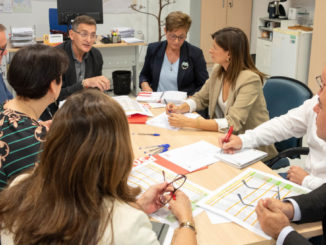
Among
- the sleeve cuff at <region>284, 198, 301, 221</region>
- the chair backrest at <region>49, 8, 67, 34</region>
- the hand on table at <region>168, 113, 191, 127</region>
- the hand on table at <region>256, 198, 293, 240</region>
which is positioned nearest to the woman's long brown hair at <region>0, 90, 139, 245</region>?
the hand on table at <region>256, 198, 293, 240</region>

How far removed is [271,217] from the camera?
4.23 ft

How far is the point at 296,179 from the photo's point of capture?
171 cm

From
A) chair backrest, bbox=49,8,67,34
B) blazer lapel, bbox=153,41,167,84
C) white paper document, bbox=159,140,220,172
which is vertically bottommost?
white paper document, bbox=159,140,220,172

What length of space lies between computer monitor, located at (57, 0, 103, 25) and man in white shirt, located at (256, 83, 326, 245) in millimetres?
Result: 3619

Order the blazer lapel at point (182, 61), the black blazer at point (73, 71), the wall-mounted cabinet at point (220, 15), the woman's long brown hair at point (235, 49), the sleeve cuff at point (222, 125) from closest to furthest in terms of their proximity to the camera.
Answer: the sleeve cuff at point (222, 125), the woman's long brown hair at point (235, 49), the black blazer at point (73, 71), the blazer lapel at point (182, 61), the wall-mounted cabinet at point (220, 15)

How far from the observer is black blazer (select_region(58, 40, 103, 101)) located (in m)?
2.87

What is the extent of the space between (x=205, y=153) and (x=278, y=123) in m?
0.46

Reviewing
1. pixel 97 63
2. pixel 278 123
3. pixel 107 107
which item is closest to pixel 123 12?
pixel 97 63

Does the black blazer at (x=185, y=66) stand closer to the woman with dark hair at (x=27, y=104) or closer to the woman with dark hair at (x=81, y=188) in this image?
the woman with dark hair at (x=27, y=104)

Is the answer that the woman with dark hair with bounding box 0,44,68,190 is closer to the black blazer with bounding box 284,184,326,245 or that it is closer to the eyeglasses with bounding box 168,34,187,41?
the black blazer with bounding box 284,184,326,245

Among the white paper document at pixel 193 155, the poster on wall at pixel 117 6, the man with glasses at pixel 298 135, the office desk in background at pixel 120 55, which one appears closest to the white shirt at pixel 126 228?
the white paper document at pixel 193 155

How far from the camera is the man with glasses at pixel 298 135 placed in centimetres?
177

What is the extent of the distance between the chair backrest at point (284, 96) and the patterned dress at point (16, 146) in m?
1.53

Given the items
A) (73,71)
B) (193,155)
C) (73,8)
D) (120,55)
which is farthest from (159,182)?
(120,55)
